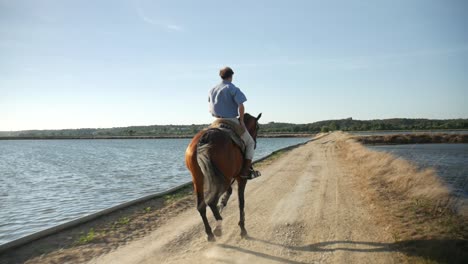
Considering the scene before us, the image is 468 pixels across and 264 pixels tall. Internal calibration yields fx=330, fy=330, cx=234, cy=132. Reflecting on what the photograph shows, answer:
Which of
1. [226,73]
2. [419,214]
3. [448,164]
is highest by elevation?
[226,73]

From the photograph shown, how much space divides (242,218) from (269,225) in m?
0.91

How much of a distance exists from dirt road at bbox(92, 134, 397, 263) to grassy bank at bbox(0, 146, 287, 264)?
0.39 metres

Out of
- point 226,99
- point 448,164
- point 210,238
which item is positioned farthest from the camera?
point 448,164

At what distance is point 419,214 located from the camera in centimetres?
794

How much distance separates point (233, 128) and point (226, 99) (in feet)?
2.21

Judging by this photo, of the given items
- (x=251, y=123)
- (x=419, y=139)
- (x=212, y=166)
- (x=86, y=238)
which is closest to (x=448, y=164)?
(x=251, y=123)

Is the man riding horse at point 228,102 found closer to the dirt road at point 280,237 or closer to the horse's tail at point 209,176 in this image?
the horse's tail at point 209,176

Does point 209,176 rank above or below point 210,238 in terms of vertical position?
above

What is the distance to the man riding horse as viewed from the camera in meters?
7.26

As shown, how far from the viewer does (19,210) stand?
12.0 m

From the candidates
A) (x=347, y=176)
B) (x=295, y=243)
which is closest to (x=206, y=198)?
(x=295, y=243)

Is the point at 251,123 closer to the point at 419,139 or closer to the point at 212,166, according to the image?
the point at 212,166

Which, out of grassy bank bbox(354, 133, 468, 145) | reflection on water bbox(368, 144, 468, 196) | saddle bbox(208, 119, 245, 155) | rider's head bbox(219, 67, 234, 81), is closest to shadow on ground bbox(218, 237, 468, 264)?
saddle bbox(208, 119, 245, 155)

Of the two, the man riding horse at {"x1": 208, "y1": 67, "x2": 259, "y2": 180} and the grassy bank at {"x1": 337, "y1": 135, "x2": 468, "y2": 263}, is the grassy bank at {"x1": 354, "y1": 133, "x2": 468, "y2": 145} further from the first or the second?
the man riding horse at {"x1": 208, "y1": 67, "x2": 259, "y2": 180}
